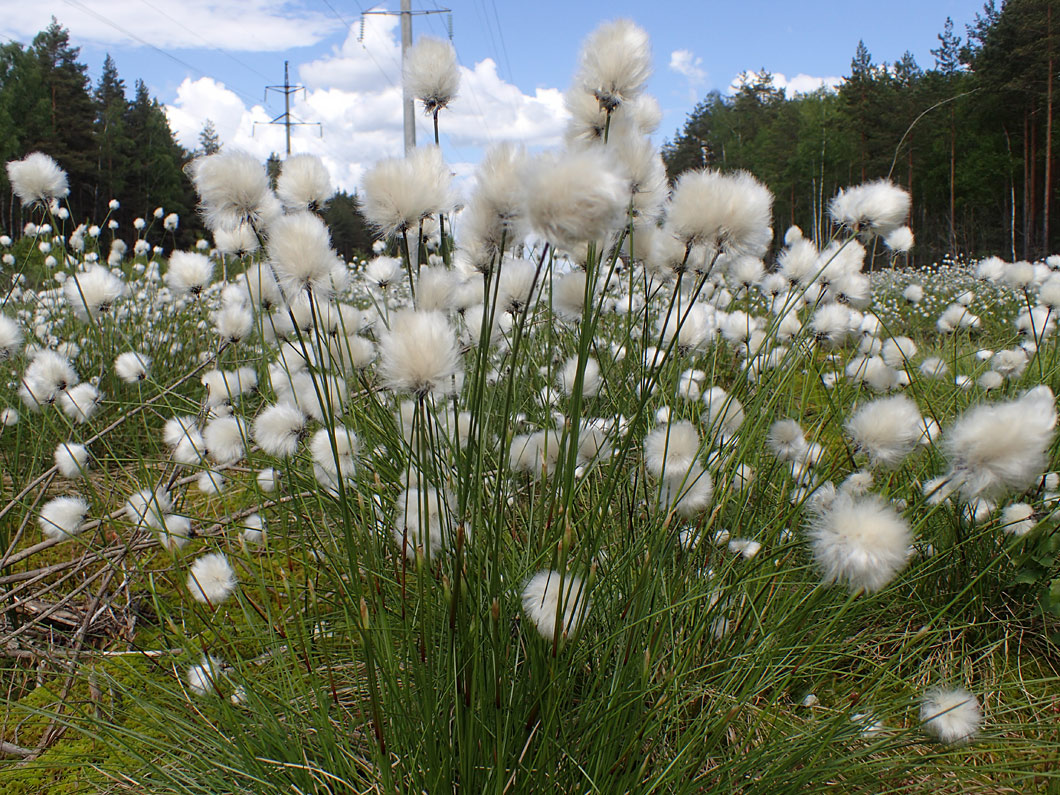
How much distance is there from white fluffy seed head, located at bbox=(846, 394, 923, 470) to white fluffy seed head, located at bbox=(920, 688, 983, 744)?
1.36ft

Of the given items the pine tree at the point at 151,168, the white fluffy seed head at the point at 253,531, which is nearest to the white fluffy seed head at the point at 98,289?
the white fluffy seed head at the point at 253,531

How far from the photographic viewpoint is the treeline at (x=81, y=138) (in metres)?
34.6

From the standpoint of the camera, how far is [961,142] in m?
32.2

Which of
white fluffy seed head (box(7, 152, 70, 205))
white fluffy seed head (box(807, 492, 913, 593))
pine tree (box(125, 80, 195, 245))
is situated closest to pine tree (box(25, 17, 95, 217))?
pine tree (box(125, 80, 195, 245))

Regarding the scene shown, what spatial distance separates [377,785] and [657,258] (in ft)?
3.65

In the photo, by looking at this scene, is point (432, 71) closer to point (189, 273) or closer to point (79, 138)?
point (189, 273)

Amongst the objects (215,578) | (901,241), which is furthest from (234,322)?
(901,241)

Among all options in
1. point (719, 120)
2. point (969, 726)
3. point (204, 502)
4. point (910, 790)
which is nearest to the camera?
point (969, 726)

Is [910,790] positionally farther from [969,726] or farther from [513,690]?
[513,690]

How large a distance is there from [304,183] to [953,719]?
160cm

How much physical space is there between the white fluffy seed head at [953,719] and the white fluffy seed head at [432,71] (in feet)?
4.98

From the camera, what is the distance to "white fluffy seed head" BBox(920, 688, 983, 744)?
3.59 ft

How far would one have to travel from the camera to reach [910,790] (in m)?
1.32

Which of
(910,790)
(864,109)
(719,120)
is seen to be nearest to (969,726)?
(910,790)
